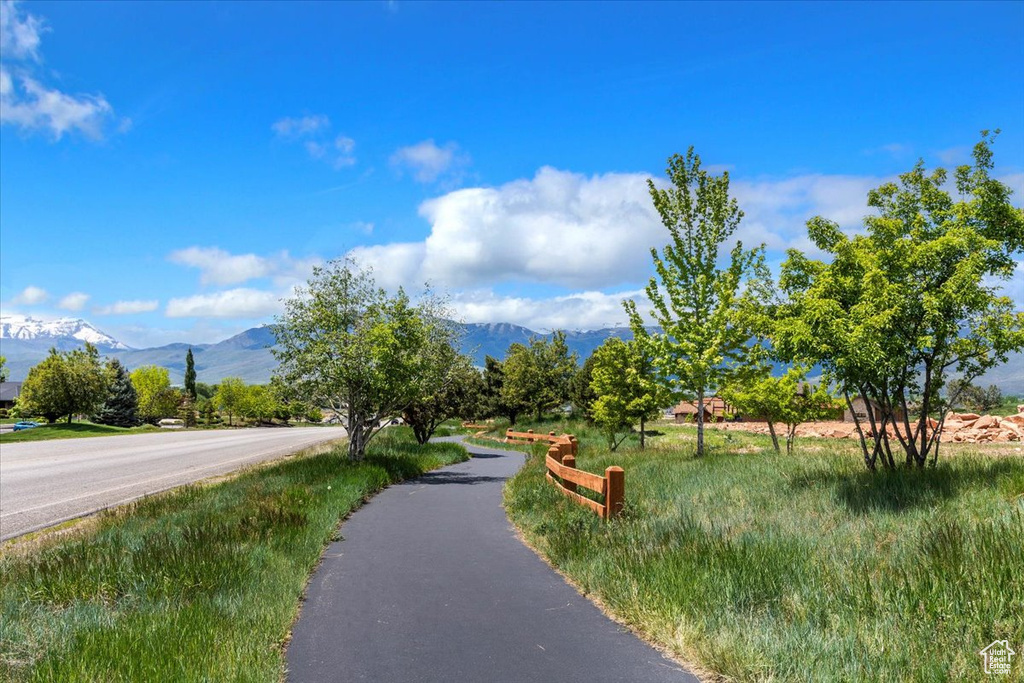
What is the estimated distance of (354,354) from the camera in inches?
811

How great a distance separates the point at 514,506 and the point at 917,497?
306 inches

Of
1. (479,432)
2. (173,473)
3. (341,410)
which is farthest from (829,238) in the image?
(479,432)

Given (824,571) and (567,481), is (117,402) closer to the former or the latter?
(567,481)

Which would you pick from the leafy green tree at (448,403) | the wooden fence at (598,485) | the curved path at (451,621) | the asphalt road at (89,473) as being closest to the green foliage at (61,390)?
the asphalt road at (89,473)

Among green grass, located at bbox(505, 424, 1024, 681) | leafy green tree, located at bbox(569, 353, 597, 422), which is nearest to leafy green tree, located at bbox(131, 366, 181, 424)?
leafy green tree, located at bbox(569, 353, 597, 422)

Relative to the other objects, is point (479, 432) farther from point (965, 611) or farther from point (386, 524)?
point (965, 611)

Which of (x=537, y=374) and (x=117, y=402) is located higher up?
(x=537, y=374)

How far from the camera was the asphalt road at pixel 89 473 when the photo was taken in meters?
15.2

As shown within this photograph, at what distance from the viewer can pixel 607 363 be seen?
2880 cm

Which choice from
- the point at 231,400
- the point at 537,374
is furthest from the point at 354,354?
the point at 231,400

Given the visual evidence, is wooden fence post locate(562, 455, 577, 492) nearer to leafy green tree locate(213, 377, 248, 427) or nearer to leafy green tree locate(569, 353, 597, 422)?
leafy green tree locate(569, 353, 597, 422)

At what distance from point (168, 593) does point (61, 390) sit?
67862mm

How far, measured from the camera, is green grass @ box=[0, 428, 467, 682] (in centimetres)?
522

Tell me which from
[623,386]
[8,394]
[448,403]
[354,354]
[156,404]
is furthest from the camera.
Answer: [8,394]
